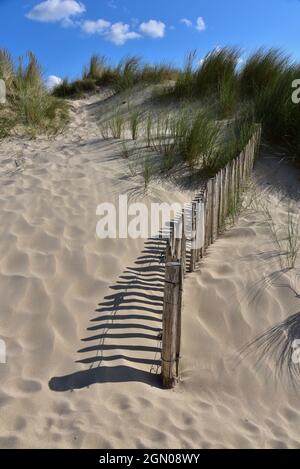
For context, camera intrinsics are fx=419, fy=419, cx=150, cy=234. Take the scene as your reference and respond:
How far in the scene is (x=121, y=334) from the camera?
2.64 m

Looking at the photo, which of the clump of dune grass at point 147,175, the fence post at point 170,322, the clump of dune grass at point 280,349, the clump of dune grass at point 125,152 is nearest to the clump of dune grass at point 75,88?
the clump of dune grass at point 125,152

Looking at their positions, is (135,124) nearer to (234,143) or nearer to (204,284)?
(234,143)

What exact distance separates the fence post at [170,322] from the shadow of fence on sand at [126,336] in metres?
0.10

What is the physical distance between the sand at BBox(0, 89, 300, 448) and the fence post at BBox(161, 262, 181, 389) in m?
0.10

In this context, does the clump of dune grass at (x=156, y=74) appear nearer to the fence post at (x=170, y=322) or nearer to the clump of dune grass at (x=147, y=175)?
the clump of dune grass at (x=147, y=175)

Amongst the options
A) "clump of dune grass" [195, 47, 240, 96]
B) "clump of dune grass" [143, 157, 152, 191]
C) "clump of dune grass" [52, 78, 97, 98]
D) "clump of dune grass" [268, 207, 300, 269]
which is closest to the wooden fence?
"clump of dune grass" [268, 207, 300, 269]

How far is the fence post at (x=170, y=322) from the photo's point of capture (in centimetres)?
221

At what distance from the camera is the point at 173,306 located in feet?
7.37

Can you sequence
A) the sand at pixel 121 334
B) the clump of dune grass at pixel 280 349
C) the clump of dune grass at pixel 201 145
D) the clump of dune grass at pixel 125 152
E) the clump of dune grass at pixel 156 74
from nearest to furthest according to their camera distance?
the sand at pixel 121 334
the clump of dune grass at pixel 280 349
the clump of dune grass at pixel 201 145
the clump of dune grass at pixel 125 152
the clump of dune grass at pixel 156 74

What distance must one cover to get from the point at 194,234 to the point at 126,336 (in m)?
1.09

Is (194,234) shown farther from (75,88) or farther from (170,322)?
(75,88)

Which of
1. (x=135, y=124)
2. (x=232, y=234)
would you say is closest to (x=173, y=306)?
(x=232, y=234)
